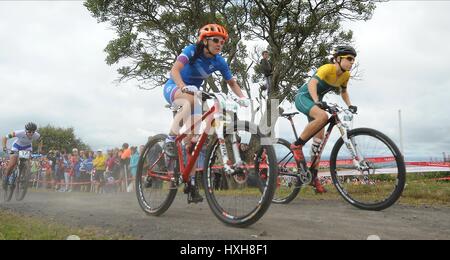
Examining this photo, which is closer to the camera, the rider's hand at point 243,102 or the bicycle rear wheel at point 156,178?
the rider's hand at point 243,102

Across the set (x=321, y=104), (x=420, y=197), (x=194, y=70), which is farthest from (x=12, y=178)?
(x=420, y=197)

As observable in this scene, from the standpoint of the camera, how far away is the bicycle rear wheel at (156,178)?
636 centimetres

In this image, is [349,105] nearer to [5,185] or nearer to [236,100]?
[236,100]

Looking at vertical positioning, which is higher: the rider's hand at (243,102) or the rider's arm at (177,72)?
the rider's arm at (177,72)

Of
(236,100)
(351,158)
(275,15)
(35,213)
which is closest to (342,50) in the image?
(351,158)

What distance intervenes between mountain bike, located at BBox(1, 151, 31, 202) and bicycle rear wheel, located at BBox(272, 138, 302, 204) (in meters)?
8.84

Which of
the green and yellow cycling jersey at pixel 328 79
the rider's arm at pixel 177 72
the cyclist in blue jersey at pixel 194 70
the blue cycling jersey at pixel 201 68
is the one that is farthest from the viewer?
the green and yellow cycling jersey at pixel 328 79

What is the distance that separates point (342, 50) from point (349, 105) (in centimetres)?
106

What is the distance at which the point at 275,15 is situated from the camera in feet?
65.4

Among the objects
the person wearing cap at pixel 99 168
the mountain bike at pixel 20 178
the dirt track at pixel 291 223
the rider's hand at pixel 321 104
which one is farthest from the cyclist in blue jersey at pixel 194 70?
the person wearing cap at pixel 99 168

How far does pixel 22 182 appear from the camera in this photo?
41.8 ft

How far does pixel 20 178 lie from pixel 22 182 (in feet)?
0.66

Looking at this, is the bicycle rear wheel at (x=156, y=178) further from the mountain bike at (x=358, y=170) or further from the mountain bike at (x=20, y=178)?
the mountain bike at (x=20, y=178)

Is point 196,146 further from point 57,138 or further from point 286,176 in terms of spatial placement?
point 57,138
